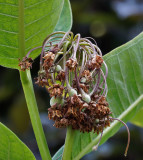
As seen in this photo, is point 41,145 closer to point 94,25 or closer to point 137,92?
point 137,92

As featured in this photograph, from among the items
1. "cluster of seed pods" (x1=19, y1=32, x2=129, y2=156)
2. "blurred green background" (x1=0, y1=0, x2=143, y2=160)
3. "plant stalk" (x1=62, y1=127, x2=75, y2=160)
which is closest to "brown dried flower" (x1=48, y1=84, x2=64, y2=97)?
"cluster of seed pods" (x1=19, y1=32, x2=129, y2=156)

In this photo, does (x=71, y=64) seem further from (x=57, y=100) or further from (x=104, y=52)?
(x=104, y=52)

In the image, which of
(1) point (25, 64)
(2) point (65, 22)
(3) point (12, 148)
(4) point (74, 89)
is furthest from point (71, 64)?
(2) point (65, 22)

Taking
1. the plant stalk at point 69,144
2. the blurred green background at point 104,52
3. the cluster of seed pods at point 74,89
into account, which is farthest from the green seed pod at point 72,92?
the blurred green background at point 104,52

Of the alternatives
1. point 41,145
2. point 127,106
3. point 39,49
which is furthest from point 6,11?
point 127,106

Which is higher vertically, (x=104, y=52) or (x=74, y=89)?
(x=74, y=89)

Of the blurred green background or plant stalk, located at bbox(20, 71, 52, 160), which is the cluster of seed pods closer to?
plant stalk, located at bbox(20, 71, 52, 160)
